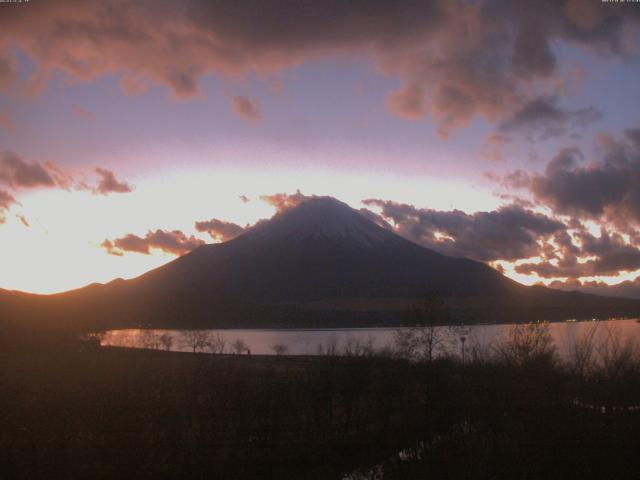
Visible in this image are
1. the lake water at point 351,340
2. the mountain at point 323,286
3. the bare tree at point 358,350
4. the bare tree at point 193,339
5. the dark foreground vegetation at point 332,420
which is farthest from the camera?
the mountain at point 323,286

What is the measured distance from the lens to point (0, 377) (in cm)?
1795

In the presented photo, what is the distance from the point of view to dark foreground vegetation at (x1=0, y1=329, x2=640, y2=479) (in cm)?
1305

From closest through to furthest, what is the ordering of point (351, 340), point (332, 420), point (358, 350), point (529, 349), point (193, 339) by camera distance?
point (332, 420)
point (529, 349)
point (358, 350)
point (351, 340)
point (193, 339)

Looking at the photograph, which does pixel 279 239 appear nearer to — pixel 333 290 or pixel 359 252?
pixel 359 252

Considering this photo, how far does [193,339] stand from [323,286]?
89081 millimetres

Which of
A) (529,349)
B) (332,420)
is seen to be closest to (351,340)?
(529,349)

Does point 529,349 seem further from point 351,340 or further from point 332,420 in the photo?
point 351,340

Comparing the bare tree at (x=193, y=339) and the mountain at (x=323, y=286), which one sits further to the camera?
the mountain at (x=323, y=286)

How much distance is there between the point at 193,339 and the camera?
66.3 m

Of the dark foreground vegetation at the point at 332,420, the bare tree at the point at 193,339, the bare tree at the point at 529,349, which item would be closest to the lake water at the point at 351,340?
the bare tree at the point at 193,339

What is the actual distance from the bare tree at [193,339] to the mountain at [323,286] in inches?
82.5

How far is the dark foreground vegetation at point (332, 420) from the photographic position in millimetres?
13047

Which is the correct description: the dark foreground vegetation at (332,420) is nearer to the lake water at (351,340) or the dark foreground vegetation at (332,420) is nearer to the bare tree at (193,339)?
the lake water at (351,340)

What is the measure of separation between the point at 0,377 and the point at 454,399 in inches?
587
